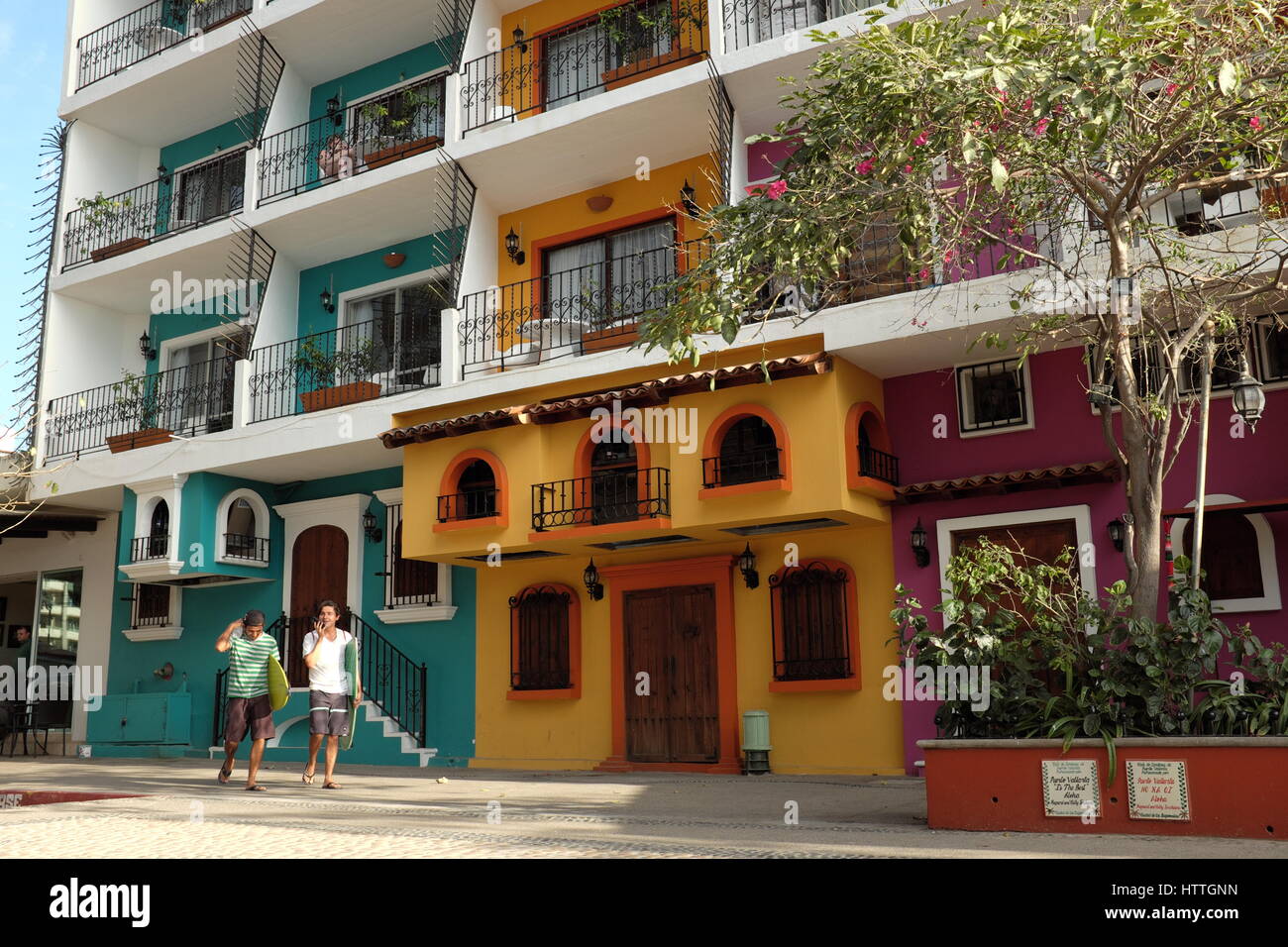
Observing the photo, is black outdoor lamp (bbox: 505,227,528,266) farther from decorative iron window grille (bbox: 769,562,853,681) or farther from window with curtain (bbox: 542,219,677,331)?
decorative iron window grille (bbox: 769,562,853,681)

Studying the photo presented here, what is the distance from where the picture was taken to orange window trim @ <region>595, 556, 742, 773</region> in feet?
41.0

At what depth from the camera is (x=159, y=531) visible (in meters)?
15.9

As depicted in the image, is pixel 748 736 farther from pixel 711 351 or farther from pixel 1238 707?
pixel 1238 707

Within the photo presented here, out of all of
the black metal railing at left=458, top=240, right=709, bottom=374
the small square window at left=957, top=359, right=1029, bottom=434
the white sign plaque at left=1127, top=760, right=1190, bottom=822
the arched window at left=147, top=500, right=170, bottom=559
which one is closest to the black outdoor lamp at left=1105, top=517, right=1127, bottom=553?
the small square window at left=957, top=359, right=1029, bottom=434

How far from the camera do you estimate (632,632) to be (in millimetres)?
13312

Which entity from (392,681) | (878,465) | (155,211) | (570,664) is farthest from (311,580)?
(878,465)

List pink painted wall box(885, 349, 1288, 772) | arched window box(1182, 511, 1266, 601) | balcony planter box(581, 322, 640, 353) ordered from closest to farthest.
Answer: arched window box(1182, 511, 1266, 601), pink painted wall box(885, 349, 1288, 772), balcony planter box(581, 322, 640, 353)

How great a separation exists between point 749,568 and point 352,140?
8.81 m

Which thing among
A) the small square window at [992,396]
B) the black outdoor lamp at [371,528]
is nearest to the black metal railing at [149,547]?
the black outdoor lamp at [371,528]

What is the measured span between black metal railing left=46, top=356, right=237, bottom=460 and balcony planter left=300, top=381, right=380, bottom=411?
89.4 inches

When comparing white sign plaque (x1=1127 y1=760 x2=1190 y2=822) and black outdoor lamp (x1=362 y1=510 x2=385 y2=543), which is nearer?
white sign plaque (x1=1127 y1=760 x2=1190 y2=822)

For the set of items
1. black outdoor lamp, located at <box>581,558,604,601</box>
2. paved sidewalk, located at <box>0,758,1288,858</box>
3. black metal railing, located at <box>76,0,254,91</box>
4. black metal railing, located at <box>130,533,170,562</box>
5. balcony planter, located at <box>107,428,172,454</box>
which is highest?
black metal railing, located at <box>76,0,254,91</box>

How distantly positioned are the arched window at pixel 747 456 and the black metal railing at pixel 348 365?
15.0 feet

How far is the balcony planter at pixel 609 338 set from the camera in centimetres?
1301
